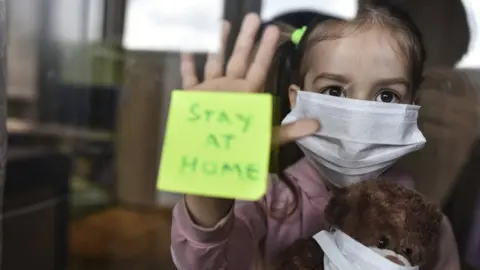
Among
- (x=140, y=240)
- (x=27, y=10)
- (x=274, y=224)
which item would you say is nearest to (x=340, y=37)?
(x=274, y=224)

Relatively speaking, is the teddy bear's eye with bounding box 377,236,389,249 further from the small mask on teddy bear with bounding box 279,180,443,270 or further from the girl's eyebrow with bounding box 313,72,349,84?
the girl's eyebrow with bounding box 313,72,349,84

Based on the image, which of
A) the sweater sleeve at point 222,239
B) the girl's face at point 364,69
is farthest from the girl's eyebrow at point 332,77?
the sweater sleeve at point 222,239

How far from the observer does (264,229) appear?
21.1 inches

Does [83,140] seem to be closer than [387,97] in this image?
No

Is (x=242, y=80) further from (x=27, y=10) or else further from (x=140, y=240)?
(x=27, y=10)

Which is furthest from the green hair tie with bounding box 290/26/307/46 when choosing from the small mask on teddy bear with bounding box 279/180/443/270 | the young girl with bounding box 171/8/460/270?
the small mask on teddy bear with bounding box 279/180/443/270

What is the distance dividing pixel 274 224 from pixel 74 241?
264 mm

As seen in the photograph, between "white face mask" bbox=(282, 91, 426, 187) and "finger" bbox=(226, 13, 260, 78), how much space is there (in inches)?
2.0

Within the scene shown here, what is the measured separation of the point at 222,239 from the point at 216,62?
0.13 metres

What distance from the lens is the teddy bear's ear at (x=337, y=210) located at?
50cm

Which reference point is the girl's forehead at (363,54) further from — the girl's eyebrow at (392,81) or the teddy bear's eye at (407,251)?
the teddy bear's eye at (407,251)

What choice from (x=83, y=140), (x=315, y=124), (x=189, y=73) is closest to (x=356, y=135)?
(x=315, y=124)

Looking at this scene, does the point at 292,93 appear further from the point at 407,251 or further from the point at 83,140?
the point at 83,140

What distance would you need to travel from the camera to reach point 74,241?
699 mm
